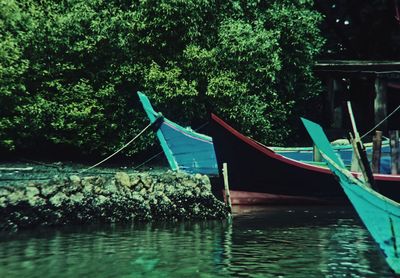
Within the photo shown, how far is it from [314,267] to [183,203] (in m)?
4.36

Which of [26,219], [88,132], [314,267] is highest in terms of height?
[88,132]

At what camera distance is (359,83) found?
24.5m

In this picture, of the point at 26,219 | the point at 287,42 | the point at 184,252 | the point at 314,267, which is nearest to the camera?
the point at 314,267

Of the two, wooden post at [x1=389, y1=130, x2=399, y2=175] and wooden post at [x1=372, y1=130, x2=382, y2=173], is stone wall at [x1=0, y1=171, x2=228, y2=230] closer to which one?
wooden post at [x1=372, y1=130, x2=382, y2=173]

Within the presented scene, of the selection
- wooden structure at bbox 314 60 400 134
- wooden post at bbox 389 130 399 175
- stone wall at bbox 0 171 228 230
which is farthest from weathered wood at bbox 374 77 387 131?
stone wall at bbox 0 171 228 230

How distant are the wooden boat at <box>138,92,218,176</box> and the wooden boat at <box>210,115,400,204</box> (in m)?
1.55

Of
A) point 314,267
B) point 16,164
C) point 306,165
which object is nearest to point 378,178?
point 306,165

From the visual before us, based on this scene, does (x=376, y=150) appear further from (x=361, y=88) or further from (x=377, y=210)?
(x=361, y=88)

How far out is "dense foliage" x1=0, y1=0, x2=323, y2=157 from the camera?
1642 cm

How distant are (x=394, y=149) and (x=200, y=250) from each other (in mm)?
6502

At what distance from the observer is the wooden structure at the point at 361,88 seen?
18578 millimetres

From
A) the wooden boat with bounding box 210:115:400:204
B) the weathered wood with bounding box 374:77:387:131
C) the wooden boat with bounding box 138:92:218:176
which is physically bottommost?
the wooden boat with bounding box 210:115:400:204

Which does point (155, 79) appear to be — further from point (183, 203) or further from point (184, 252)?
point (184, 252)

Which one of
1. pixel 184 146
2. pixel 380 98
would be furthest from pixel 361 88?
pixel 184 146
